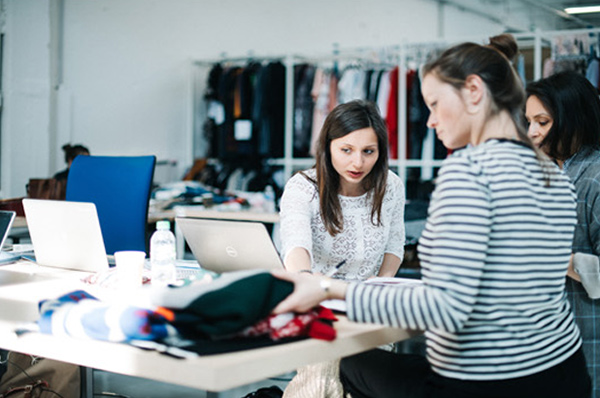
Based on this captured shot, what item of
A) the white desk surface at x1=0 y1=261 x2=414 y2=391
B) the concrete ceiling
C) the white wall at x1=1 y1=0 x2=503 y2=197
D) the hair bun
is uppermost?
the concrete ceiling

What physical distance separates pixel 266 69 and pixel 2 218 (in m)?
4.40

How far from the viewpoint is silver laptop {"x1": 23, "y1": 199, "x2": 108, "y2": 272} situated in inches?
75.1

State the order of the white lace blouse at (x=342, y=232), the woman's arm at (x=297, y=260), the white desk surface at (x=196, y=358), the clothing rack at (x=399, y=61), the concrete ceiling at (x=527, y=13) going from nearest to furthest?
the white desk surface at (x=196, y=358)
the woman's arm at (x=297, y=260)
the white lace blouse at (x=342, y=232)
the clothing rack at (x=399, y=61)
the concrete ceiling at (x=527, y=13)

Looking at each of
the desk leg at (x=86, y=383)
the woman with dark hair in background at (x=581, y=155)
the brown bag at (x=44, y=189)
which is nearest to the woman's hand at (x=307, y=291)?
the woman with dark hair in background at (x=581, y=155)

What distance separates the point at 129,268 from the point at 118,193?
122 cm

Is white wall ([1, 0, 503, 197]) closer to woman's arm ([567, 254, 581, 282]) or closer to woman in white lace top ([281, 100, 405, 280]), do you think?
woman in white lace top ([281, 100, 405, 280])

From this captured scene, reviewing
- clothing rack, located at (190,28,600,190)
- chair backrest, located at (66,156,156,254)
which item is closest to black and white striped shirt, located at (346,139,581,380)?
chair backrest, located at (66,156,156,254)

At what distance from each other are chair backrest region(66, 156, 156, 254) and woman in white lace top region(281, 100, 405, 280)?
90 cm

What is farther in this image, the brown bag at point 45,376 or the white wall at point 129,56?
the white wall at point 129,56

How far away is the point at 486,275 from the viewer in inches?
48.1

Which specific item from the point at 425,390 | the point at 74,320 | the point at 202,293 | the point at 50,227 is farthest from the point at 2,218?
the point at 425,390

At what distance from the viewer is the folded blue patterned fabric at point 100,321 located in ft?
3.86

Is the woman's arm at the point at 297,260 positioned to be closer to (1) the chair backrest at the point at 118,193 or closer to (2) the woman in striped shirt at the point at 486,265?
(2) the woman in striped shirt at the point at 486,265

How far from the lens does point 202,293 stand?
1164 millimetres
